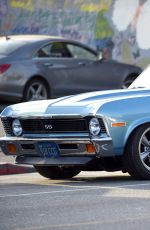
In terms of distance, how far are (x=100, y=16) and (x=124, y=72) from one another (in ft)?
18.0

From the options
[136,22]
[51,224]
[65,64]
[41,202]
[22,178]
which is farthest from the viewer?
[136,22]

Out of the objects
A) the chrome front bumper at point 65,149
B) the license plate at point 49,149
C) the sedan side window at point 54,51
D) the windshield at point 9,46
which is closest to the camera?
the chrome front bumper at point 65,149

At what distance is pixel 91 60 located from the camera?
21.1 meters

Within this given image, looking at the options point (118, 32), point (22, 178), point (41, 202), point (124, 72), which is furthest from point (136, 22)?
point (41, 202)

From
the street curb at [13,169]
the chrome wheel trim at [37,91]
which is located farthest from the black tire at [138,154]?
the chrome wheel trim at [37,91]

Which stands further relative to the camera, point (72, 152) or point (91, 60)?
point (91, 60)

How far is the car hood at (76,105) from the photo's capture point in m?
11.3

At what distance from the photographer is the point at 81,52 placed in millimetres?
21047

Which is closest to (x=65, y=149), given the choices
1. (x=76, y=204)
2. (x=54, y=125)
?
(x=54, y=125)

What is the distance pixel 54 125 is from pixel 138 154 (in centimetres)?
104

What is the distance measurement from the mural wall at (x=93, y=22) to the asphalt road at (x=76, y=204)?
13.9 metres

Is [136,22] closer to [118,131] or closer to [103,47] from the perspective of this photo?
[103,47]

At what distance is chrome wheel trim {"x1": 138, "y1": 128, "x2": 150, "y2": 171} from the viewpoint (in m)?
11.3

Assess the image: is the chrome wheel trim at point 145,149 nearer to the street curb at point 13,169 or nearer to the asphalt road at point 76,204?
the asphalt road at point 76,204
